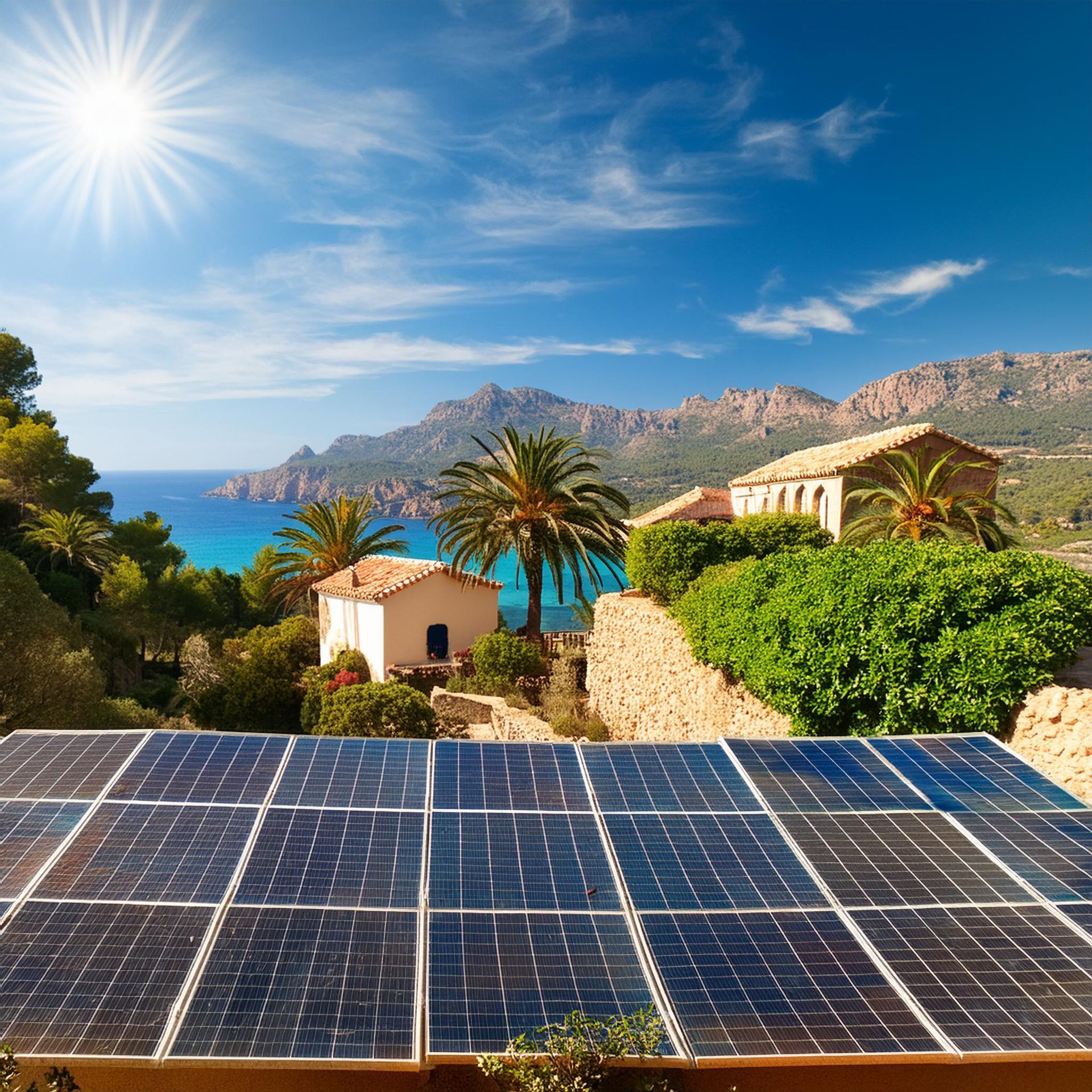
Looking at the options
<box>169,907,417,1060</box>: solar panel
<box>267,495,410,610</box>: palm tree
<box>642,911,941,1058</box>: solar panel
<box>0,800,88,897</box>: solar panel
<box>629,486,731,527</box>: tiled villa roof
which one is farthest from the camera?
<box>629,486,731,527</box>: tiled villa roof

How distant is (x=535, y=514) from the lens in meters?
26.3

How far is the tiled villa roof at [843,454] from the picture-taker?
24.4 m

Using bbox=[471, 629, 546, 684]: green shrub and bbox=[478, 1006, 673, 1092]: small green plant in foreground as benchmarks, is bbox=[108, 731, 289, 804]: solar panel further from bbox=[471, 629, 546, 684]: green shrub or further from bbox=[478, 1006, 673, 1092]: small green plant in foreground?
bbox=[471, 629, 546, 684]: green shrub

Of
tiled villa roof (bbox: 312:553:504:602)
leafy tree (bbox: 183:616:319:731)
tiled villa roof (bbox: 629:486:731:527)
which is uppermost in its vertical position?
tiled villa roof (bbox: 629:486:731:527)

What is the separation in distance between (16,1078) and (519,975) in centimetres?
315

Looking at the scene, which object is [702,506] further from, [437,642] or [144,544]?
[144,544]

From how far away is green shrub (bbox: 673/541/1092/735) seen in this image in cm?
937

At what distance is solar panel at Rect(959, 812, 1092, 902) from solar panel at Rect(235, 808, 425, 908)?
5.38 metres

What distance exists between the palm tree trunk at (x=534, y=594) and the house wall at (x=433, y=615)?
2.73 metres

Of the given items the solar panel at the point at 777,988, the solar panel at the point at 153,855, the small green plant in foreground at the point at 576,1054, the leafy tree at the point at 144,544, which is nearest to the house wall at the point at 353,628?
the leafy tree at the point at 144,544

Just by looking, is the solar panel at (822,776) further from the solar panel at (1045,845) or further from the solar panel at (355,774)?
the solar panel at (355,774)

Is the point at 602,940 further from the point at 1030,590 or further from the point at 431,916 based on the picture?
the point at 1030,590

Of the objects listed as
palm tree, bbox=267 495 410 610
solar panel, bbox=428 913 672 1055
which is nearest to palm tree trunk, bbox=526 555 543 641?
palm tree, bbox=267 495 410 610

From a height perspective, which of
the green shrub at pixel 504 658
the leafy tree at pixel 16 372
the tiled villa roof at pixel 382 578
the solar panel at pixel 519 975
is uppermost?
the leafy tree at pixel 16 372
